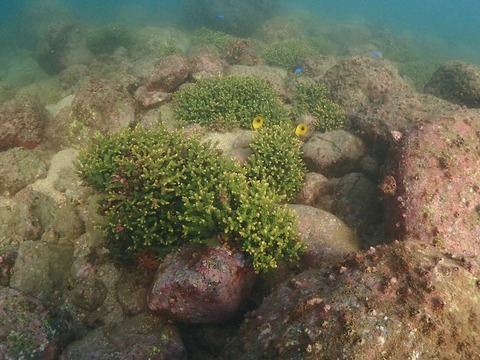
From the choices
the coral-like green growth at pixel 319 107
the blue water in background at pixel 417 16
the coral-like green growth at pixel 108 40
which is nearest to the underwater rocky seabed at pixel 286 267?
the coral-like green growth at pixel 319 107

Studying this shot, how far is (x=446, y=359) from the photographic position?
3.14m

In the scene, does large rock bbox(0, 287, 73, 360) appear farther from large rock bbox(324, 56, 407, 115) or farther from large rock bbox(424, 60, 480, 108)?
large rock bbox(424, 60, 480, 108)

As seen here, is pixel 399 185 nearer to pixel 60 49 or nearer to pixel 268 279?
pixel 268 279

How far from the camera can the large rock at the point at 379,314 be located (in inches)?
127

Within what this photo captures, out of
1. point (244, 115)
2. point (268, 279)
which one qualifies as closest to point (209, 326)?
point (268, 279)

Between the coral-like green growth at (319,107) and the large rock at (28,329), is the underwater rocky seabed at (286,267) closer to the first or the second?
the large rock at (28,329)

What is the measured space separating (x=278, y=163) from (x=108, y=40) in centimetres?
2173

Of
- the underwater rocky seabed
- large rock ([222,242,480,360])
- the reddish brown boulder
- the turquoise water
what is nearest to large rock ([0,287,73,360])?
the underwater rocky seabed

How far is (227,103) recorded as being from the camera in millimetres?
9812

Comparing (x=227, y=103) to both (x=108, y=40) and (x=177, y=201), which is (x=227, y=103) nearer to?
(x=177, y=201)

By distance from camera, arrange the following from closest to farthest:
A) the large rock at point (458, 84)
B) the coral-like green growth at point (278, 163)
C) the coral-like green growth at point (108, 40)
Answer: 1. the coral-like green growth at point (278, 163)
2. the large rock at point (458, 84)
3. the coral-like green growth at point (108, 40)

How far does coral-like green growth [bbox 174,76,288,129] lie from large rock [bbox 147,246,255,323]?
5.26 m

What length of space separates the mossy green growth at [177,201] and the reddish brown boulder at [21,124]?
9.34ft

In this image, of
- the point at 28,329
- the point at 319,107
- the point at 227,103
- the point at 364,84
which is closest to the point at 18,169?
the point at 28,329
